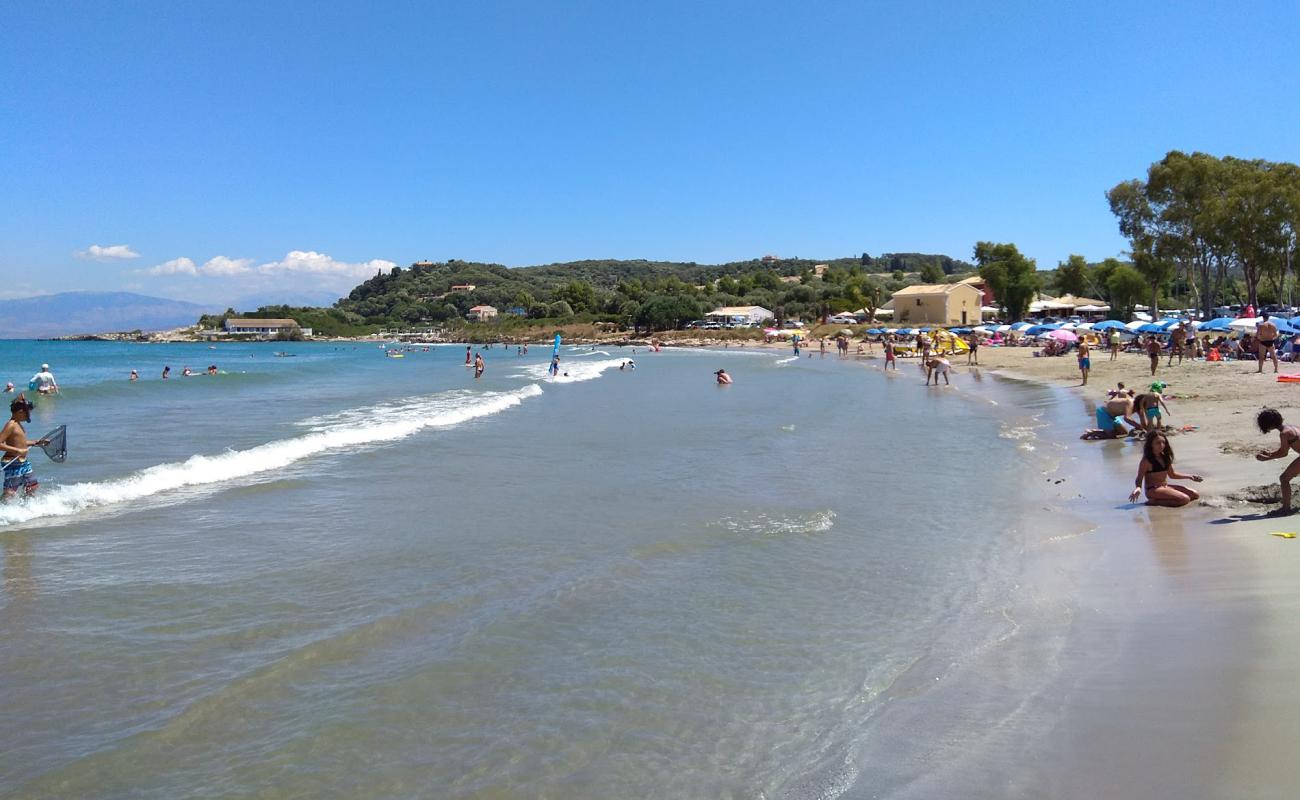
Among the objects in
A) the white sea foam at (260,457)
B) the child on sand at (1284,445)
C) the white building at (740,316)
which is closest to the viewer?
the child on sand at (1284,445)

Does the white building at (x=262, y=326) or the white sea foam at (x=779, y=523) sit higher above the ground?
the white building at (x=262, y=326)

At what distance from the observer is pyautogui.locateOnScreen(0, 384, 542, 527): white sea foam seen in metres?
10.3

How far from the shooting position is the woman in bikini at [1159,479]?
914 centimetres

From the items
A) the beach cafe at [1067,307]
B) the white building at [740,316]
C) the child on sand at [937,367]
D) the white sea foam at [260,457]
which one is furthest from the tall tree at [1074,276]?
Answer: the white sea foam at [260,457]

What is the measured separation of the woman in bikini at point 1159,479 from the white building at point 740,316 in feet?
304

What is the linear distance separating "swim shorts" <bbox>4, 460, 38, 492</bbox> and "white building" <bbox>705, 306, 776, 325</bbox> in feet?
309

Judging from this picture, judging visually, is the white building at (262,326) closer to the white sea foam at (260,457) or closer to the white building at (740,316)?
the white building at (740,316)

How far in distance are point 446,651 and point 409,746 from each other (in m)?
1.29

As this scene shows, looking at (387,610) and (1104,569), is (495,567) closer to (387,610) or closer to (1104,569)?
(387,610)

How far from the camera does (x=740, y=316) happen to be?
337 ft

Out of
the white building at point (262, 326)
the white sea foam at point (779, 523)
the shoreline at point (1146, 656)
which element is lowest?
the white sea foam at point (779, 523)

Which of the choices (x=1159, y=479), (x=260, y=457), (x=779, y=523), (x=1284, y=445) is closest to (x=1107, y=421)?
(x=1159, y=479)

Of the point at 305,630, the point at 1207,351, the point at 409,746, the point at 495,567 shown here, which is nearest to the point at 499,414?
the point at 495,567

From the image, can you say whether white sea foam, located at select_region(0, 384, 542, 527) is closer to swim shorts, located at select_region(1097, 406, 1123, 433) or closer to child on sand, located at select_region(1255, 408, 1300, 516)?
child on sand, located at select_region(1255, 408, 1300, 516)
